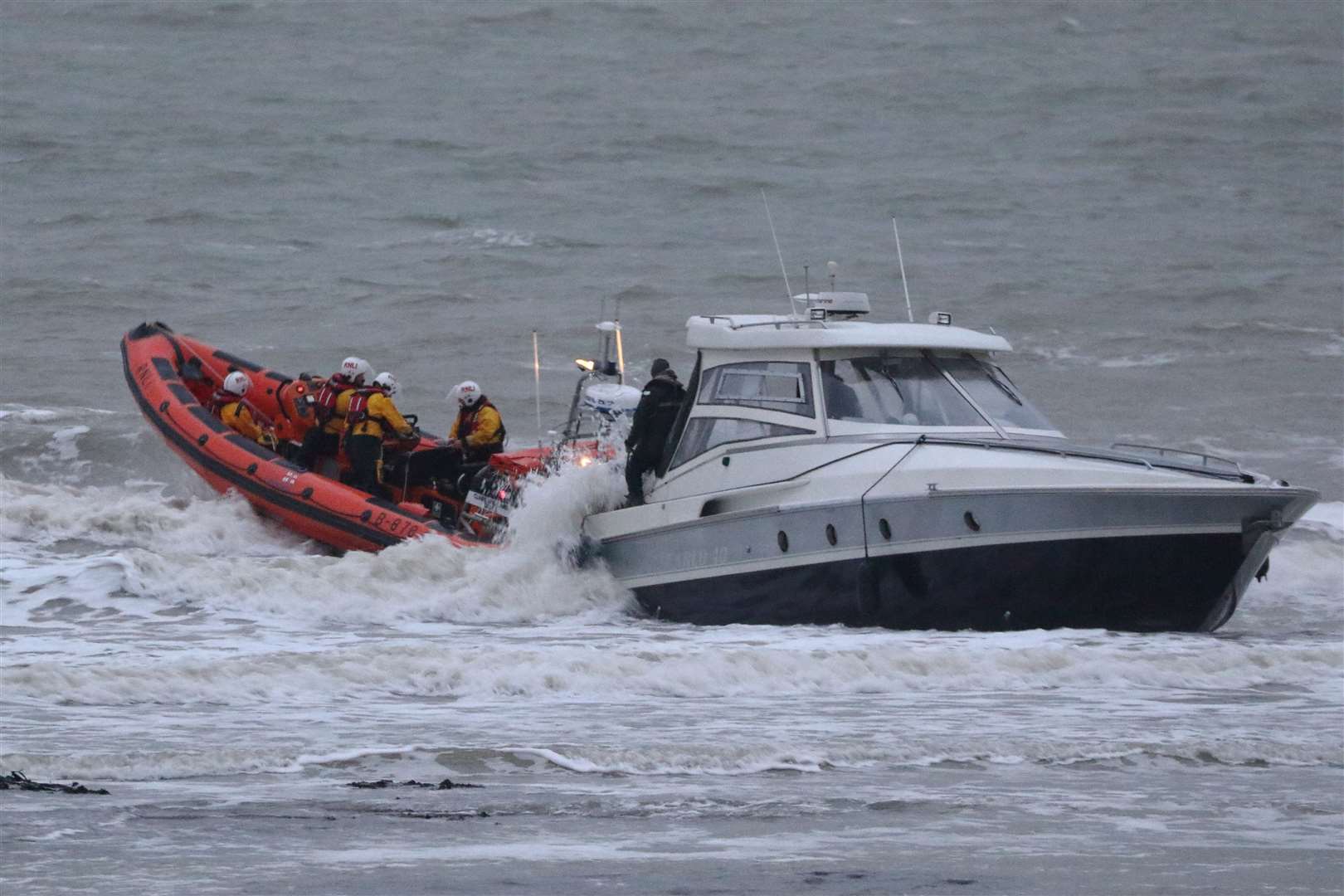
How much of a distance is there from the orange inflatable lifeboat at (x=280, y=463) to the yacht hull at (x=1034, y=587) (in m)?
2.57

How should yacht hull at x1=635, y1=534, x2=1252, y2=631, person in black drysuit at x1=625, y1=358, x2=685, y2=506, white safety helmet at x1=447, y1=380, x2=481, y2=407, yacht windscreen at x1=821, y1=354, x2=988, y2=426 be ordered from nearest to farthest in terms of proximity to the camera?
yacht hull at x1=635, y1=534, x2=1252, y2=631 → yacht windscreen at x1=821, y1=354, x2=988, y2=426 → person in black drysuit at x1=625, y1=358, x2=685, y2=506 → white safety helmet at x1=447, y1=380, x2=481, y2=407

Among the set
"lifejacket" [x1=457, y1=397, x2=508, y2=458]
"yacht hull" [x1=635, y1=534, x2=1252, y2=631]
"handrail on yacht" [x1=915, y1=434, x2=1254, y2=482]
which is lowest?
"yacht hull" [x1=635, y1=534, x2=1252, y2=631]

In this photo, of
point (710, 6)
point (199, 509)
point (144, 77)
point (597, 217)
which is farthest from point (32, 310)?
point (710, 6)

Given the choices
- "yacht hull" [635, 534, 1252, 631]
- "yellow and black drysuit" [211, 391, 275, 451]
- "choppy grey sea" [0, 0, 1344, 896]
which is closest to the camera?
"choppy grey sea" [0, 0, 1344, 896]

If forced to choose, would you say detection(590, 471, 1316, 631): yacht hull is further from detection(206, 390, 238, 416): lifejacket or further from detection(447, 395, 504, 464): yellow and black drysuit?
detection(206, 390, 238, 416): lifejacket

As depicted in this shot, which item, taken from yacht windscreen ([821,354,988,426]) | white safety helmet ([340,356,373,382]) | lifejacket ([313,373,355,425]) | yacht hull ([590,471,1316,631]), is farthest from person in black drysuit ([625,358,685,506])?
lifejacket ([313,373,355,425])

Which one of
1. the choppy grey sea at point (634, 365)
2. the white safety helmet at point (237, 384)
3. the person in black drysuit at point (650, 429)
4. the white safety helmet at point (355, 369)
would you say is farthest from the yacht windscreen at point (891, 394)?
the white safety helmet at point (237, 384)

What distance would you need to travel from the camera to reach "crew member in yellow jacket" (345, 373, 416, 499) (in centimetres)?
1208

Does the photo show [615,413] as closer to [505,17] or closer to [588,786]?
[588,786]

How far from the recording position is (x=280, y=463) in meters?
12.3

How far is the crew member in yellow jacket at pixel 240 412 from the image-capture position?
13117 millimetres

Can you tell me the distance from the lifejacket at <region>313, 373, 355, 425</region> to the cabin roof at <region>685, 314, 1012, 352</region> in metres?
3.23

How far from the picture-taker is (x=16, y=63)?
3322cm

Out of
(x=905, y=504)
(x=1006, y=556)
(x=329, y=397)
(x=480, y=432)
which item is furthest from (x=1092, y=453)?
(x=329, y=397)
